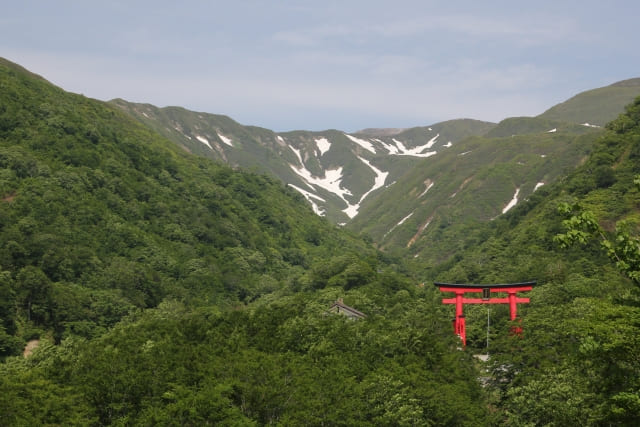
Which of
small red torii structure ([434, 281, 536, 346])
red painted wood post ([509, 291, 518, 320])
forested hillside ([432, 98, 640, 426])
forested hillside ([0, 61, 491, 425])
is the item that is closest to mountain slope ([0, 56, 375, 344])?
forested hillside ([0, 61, 491, 425])

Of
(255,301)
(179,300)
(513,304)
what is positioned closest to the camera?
(513,304)

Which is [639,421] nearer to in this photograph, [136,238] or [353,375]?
[353,375]

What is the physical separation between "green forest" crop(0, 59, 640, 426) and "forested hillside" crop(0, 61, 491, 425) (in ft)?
0.68

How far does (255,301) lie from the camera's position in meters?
92.6

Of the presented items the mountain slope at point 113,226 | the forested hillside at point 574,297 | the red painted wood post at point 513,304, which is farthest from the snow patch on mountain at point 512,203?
the red painted wood post at point 513,304

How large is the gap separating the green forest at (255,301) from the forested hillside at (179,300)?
21cm

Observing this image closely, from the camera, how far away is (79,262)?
3297 inches

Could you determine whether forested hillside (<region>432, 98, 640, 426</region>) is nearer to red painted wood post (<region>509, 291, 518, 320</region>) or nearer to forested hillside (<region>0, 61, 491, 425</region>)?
red painted wood post (<region>509, 291, 518, 320</region>)

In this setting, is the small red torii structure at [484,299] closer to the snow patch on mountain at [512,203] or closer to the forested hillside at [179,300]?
the forested hillside at [179,300]

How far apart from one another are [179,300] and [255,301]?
400 inches

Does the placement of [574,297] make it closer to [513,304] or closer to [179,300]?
[513,304]

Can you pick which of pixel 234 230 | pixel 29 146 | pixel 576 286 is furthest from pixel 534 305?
pixel 29 146

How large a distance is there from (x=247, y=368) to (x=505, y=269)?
5762 cm

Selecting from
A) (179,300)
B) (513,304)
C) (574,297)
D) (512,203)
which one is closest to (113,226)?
(179,300)
